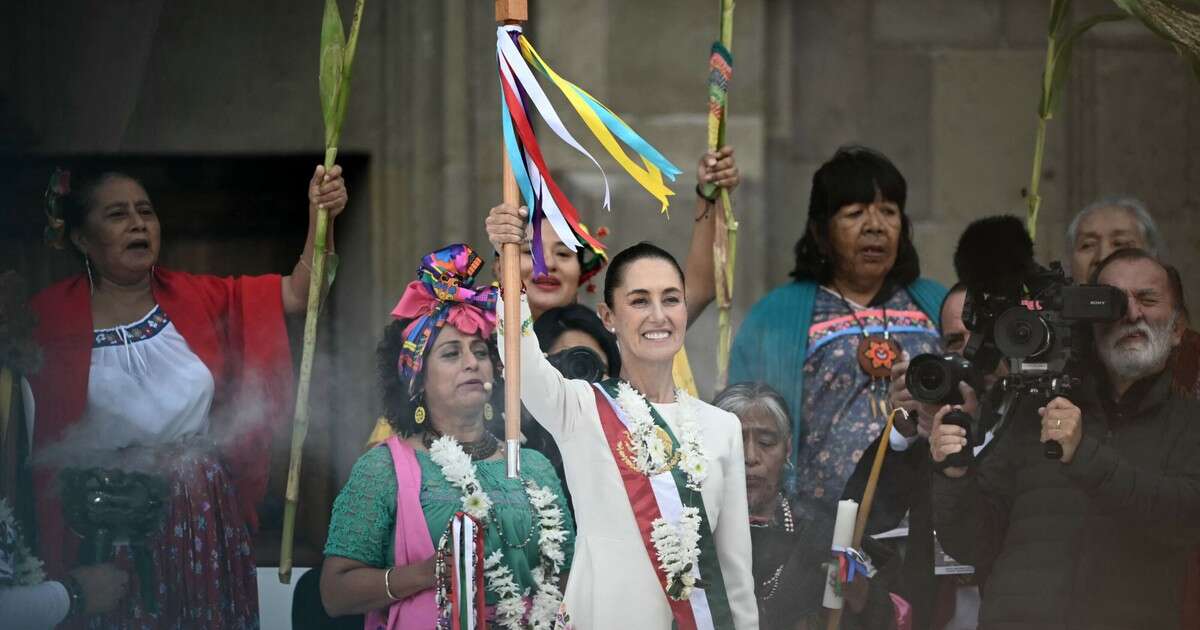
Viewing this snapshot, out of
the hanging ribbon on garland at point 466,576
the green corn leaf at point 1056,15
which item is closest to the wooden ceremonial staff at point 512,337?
the hanging ribbon on garland at point 466,576

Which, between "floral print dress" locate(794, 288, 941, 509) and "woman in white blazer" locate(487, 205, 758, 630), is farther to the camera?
"floral print dress" locate(794, 288, 941, 509)

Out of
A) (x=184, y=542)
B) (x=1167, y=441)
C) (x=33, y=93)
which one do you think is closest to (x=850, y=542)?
(x=1167, y=441)

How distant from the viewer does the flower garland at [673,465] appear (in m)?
5.84

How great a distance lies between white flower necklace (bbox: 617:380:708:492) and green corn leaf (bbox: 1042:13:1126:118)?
196cm

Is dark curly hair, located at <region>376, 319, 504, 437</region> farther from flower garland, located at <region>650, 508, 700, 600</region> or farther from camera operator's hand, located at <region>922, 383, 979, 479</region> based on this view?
camera operator's hand, located at <region>922, 383, 979, 479</region>

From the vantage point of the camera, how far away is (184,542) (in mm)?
6336

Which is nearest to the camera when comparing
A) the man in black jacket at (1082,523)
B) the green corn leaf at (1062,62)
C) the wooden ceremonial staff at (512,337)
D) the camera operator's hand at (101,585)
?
the wooden ceremonial staff at (512,337)

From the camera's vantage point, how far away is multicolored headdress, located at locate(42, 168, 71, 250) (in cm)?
641

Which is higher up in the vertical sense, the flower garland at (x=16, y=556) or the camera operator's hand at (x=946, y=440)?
the camera operator's hand at (x=946, y=440)

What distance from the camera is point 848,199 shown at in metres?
7.04

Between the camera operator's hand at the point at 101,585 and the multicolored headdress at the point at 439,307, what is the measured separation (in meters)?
0.95

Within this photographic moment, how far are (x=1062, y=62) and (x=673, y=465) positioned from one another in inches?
86.9

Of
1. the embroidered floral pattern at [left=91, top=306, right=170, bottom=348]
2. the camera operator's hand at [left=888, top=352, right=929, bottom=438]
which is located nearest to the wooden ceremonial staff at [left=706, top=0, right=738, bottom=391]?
the camera operator's hand at [left=888, top=352, right=929, bottom=438]

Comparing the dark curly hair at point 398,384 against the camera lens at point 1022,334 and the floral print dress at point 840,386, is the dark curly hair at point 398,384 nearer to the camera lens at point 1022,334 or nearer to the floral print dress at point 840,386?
the floral print dress at point 840,386
